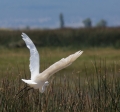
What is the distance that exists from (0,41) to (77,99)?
736 inches

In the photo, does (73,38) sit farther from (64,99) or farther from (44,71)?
(44,71)

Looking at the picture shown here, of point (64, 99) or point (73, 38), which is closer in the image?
point (64, 99)

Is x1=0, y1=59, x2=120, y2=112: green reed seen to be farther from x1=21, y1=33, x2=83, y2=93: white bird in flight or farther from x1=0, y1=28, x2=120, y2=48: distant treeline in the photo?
x1=0, y1=28, x2=120, y2=48: distant treeline

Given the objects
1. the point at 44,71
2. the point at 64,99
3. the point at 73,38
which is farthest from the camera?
the point at 73,38

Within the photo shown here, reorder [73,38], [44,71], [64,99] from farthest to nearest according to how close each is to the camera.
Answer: [73,38] < [64,99] < [44,71]

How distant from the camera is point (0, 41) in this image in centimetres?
2481

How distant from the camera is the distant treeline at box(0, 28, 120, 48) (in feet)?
81.8

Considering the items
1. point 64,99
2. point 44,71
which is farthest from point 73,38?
point 44,71

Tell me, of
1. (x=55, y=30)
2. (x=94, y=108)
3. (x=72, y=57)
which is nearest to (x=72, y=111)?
(x=94, y=108)

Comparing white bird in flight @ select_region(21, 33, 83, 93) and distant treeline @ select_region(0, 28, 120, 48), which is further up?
distant treeline @ select_region(0, 28, 120, 48)

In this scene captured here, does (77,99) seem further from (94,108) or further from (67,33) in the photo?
(67,33)

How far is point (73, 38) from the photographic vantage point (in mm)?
25484

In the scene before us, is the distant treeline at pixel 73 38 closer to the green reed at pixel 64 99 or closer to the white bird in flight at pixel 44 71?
the green reed at pixel 64 99

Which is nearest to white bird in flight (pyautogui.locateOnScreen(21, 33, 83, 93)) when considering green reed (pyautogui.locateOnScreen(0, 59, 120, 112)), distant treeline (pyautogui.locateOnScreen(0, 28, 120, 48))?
green reed (pyautogui.locateOnScreen(0, 59, 120, 112))
